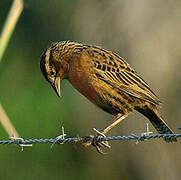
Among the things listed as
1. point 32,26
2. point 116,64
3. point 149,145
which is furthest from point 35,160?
point 116,64

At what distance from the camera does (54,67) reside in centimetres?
775

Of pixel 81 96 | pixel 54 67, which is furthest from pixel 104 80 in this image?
pixel 81 96

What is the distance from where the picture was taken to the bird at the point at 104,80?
7367 mm

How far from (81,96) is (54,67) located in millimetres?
6138

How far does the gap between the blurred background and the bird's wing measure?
416 cm

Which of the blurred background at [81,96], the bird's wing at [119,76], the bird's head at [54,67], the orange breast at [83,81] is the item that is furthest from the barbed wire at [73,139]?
the blurred background at [81,96]

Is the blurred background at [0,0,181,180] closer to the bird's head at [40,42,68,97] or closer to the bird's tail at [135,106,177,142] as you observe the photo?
the bird's head at [40,42,68,97]

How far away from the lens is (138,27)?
1296cm

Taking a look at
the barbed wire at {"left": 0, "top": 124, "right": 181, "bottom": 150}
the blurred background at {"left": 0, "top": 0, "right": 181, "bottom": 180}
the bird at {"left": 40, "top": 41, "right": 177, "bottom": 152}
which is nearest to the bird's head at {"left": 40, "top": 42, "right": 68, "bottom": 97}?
the bird at {"left": 40, "top": 41, "right": 177, "bottom": 152}

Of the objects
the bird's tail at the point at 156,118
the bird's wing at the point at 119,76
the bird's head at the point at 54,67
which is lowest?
the bird's tail at the point at 156,118

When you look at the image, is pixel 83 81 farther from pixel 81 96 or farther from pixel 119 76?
pixel 81 96

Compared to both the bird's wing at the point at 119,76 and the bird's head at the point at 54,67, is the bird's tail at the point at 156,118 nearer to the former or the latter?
the bird's wing at the point at 119,76

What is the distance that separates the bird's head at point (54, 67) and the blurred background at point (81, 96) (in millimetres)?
3958

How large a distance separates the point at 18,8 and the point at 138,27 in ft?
20.3
